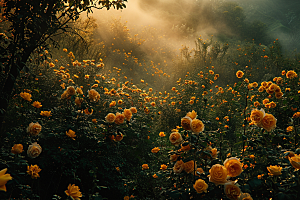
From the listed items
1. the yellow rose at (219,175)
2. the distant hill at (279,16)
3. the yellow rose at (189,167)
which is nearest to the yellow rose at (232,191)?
the yellow rose at (219,175)

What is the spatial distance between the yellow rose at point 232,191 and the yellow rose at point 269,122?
0.52 meters

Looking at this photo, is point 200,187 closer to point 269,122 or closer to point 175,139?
point 175,139

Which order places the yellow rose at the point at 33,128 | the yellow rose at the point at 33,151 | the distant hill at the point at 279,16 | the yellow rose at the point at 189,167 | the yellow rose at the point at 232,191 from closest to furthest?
the yellow rose at the point at 232,191 < the yellow rose at the point at 189,167 < the yellow rose at the point at 33,151 < the yellow rose at the point at 33,128 < the distant hill at the point at 279,16

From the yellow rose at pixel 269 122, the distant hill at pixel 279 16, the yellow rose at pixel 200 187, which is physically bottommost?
the yellow rose at pixel 200 187

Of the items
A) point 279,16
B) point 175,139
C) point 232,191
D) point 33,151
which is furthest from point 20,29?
point 279,16

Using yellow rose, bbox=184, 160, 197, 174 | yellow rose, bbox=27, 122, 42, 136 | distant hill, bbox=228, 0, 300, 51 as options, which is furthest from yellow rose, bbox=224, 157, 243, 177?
distant hill, bbox=228, 0, 300, 51

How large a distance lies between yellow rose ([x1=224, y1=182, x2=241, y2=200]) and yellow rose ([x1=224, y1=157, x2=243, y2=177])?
6 centimetres

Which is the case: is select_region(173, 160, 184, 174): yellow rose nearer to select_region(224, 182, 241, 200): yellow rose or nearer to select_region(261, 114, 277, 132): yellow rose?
select_region(224, 182, 241, 200): yellow rose

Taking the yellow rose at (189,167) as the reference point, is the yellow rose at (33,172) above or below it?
below

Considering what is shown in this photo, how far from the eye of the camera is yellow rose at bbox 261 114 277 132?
1.29m

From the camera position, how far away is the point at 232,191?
1012 mm

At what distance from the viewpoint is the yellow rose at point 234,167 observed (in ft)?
3.42

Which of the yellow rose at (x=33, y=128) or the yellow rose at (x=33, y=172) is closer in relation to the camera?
the yellow rose at (x=33, y=172)

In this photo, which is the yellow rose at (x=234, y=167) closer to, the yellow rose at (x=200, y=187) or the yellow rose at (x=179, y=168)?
the yellow rose at (x=200, y=187)
